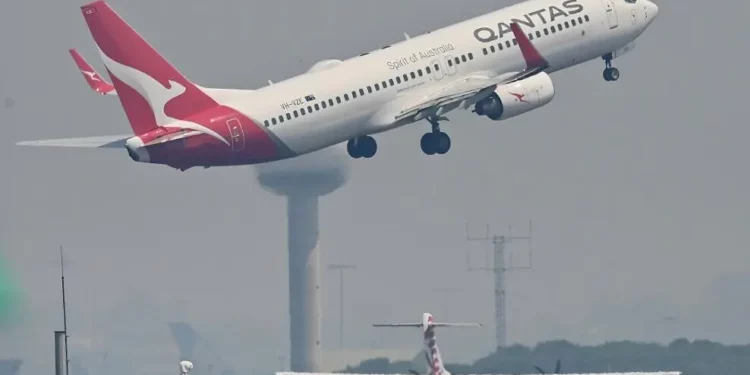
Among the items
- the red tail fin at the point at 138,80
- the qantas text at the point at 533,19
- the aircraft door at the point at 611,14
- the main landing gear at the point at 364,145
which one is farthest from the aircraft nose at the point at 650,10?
the red tail fin at the point at 138,80

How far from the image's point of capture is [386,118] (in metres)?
152

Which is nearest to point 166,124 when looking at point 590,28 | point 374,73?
point 374,73

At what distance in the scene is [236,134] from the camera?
14525cm

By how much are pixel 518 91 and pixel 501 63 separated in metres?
2.39

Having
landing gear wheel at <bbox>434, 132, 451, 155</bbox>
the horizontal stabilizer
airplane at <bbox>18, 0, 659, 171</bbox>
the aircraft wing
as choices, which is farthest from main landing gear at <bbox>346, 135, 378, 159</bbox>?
the horizontal stabilizer

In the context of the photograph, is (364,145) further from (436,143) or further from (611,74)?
(611,74)

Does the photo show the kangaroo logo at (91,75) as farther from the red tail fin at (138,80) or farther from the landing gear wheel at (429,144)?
the landing gear wheel at (429,144)

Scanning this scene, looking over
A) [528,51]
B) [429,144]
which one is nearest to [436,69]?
[429,144]

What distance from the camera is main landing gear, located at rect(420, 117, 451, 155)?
155m

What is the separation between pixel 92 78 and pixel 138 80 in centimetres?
1430

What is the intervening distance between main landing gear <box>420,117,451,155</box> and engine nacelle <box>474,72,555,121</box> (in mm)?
2590

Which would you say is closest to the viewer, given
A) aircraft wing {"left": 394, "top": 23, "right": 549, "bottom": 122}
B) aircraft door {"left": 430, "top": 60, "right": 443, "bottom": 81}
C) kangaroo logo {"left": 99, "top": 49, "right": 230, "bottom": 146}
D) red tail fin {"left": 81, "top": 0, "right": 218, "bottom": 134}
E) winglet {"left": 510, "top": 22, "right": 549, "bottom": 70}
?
red tail fin {"left": 81, "top": 0, "right": 218, "bottom": 134}

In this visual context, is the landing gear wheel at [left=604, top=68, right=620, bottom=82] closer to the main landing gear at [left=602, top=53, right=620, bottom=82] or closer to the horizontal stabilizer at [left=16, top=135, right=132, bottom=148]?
the main landing gear at [left=602, top=53, right=620, bottom=82]

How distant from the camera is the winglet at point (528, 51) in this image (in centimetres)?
15312
